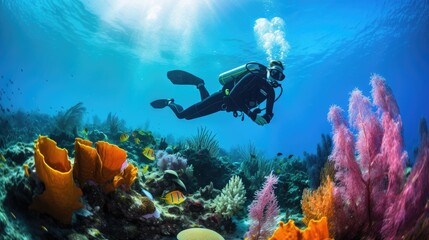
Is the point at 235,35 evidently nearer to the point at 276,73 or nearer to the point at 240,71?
the point at 240,71

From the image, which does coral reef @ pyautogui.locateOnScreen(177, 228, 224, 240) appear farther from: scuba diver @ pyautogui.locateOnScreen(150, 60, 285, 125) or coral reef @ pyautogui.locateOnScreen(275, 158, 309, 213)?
scuba diver @ pyautogui.locateOnScreen(150, 60, 285, 125)

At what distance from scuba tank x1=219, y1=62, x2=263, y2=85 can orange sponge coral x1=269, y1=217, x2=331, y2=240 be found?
719 cm

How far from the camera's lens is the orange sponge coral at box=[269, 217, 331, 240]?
2.32 m

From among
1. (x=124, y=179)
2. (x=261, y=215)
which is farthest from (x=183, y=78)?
(x=261, y=215)

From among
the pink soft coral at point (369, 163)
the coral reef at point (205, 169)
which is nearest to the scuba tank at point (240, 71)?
the coral reef at point (205, 169)

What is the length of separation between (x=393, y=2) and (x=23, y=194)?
94.1 feet

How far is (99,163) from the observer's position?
3.21 meters

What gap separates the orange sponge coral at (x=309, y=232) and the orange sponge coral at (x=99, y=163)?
82.5 inches

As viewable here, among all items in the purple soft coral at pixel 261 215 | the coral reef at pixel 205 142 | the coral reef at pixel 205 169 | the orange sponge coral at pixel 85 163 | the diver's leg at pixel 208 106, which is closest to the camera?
the orange sponge coral at pixel 85 163

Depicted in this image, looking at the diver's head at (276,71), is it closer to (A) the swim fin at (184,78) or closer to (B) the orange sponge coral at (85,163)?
(A) the swim fin at (184,78)

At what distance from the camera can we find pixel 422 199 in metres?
2.92

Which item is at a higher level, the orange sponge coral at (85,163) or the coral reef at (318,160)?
the coral reef at (318,160)

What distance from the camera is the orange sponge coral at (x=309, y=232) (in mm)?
2316

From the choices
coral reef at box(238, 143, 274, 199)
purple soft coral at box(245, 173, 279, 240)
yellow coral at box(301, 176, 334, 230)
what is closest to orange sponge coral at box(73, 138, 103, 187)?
purple soft coral at box(245, 173, 279, 240)
